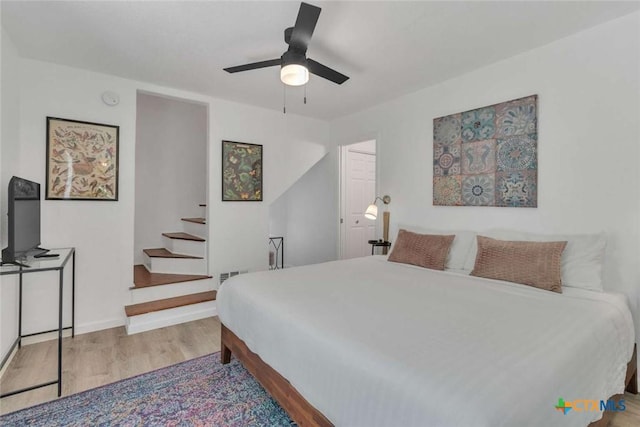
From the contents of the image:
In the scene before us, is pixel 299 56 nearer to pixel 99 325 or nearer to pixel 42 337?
pixel 99 325

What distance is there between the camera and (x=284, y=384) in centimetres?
159

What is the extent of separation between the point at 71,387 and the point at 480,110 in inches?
149

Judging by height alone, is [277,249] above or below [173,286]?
above

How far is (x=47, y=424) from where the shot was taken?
1.68 meters

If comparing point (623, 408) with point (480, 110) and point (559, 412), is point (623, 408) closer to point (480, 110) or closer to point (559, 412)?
point (559, 412)

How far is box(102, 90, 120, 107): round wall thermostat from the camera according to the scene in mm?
2916

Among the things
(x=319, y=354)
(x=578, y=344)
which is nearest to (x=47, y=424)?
(x=319, y=354)

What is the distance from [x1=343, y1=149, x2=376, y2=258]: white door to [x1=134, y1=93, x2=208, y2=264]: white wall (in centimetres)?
218

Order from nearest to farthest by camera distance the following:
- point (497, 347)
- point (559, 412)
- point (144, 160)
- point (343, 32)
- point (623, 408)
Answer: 1. point (559, 412)
2. point (497, 347)
3. point (623, 408)
4. point (343, 32)
5. point (144, 160)

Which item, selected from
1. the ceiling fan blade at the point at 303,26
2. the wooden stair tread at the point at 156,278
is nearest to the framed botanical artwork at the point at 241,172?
the wooden stair tread at the point at 156,278

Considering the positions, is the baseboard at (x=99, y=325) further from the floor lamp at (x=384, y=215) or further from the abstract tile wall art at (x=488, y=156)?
the abstract tile wall art at (x=488, y=156)

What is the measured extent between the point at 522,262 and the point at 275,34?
237cm

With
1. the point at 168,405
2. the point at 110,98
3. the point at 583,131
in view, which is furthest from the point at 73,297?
the point at 583,131

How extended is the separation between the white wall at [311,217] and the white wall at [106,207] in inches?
40.2
